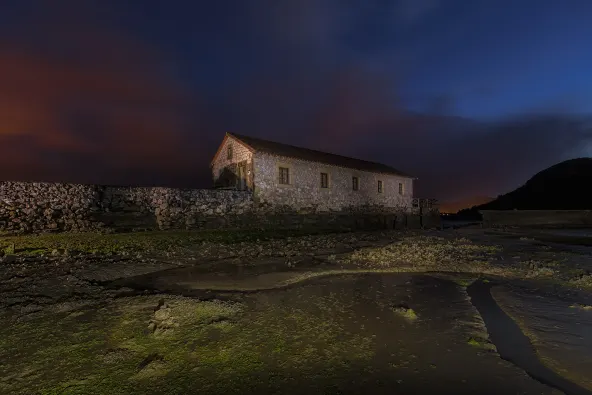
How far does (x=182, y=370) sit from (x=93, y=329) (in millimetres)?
1883

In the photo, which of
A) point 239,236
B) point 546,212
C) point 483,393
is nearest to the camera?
point 483,393

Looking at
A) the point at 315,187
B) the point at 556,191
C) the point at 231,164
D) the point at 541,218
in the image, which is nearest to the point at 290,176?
the point at 315,187

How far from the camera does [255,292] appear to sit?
19.7 feet

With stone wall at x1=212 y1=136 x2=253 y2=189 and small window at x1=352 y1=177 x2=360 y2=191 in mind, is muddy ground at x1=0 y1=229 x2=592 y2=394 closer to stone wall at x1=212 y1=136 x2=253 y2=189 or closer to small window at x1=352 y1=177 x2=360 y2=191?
stone wall at x1=212 y1=136 x2=253 y2=189

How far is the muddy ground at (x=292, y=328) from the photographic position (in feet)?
9.53

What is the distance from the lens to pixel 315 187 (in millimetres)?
24156

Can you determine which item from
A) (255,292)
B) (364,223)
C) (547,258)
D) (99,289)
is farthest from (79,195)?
(364,223)

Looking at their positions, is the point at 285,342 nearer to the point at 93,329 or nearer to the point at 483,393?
the point at 483,393

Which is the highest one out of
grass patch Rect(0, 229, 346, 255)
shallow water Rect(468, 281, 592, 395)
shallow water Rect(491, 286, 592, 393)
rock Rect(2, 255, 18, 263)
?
→ grass patch Rect(0, 229, 346, 255)

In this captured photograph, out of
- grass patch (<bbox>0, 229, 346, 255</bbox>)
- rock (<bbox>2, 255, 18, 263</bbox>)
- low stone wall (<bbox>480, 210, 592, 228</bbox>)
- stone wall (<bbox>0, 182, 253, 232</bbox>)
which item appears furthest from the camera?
low stone wall (<bbox>480, 210, 592, 228</bbox>)

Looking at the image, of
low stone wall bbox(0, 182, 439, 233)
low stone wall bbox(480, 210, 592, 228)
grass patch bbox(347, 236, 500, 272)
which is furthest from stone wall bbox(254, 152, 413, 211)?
grass patch bbox(347, 236, 500, 272)

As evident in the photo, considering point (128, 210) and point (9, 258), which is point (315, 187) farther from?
point (9, 258)

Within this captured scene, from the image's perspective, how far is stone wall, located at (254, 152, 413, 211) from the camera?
2131 cm

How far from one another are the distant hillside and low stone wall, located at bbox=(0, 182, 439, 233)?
175 ft
